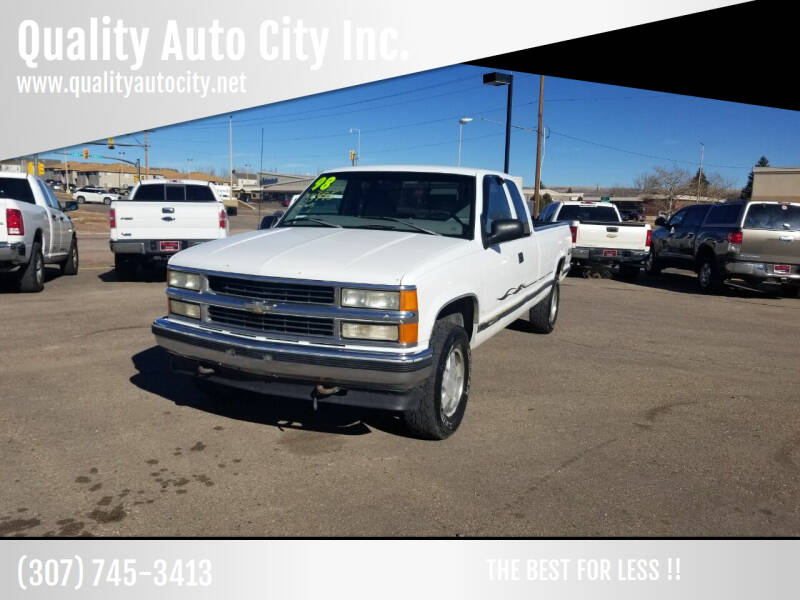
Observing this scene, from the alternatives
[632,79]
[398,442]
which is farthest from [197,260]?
[632,79]

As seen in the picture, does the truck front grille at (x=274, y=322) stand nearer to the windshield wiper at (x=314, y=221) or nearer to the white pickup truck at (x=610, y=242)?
the windshield wiper at (x=314, y=221)

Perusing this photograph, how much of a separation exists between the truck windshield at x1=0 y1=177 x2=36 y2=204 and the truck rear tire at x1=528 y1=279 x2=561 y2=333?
846 cm

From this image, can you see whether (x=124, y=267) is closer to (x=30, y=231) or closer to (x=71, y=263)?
(x=71, y=263)

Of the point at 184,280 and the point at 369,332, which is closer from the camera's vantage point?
the point at 369,332

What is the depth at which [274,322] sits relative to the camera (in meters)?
3.99

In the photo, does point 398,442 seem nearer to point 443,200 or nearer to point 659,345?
A: point 443,200

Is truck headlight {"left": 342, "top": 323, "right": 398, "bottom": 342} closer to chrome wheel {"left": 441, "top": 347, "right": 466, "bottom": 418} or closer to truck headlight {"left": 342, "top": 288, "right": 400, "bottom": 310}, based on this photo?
truck headlight {"left": 342, "top": 288, "right": 400, "bottom": 310}

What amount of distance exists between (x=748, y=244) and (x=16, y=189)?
13080 mm

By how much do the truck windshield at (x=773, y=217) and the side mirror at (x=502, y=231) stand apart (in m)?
8.94

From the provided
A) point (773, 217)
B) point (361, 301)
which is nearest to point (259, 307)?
point (361, 301)

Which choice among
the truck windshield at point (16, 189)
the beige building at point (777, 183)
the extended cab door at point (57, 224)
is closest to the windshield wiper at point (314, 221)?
the truck windshield at point (16, 189)

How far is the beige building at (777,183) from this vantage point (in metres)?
51.5

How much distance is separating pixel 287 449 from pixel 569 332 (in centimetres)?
499

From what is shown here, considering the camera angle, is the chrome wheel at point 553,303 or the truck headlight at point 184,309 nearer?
the truck headlight at point 184,309
